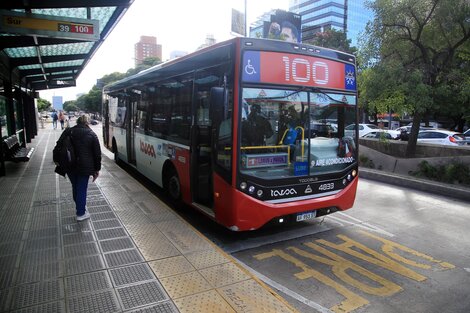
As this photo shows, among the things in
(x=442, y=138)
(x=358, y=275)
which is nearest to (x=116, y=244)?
(x=358, y=275)

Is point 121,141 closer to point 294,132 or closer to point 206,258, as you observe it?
point 294,132

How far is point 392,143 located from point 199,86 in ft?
35.3

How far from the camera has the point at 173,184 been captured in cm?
690

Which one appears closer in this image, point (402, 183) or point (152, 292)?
point (152, 292)

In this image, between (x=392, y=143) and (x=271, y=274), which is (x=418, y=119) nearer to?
(x=392, y=143)

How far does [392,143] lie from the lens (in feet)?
45.5

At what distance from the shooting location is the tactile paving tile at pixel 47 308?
308cm

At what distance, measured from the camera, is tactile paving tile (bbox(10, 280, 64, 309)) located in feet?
10.5

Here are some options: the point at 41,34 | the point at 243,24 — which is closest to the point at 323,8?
the point at 243,24

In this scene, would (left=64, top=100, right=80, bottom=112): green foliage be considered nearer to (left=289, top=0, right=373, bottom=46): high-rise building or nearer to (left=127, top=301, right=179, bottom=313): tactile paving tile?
(left=289, top=0, right=373, bottom=46): high-rise building

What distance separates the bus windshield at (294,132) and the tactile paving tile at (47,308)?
268 centimetres

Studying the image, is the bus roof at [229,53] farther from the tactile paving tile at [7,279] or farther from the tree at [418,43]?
the tree at [418,43]

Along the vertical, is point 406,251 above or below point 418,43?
below

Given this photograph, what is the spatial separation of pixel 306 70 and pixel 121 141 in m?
7.68
